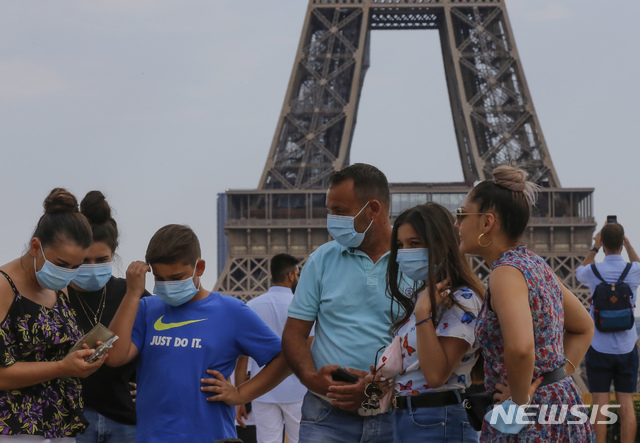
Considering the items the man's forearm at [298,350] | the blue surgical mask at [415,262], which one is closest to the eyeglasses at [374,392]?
the man's forearm at [298,350]

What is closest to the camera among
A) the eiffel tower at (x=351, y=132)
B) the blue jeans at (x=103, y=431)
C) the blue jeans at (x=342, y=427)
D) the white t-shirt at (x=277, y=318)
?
the blue jeans at (x=342, y=427)

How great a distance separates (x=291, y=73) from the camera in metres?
44.2

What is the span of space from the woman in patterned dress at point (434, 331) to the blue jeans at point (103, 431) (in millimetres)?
1694

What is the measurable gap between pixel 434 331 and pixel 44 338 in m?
1.88

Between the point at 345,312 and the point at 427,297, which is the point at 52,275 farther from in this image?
the point at 427,297

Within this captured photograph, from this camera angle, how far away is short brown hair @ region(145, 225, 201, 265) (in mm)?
5051

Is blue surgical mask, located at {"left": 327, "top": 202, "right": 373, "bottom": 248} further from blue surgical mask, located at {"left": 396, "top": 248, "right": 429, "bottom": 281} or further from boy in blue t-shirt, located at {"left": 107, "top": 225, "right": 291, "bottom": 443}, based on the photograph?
boy in blue t-shirt, located at {"left": 107, "top": 225, "right": 291, "bottom": 443}

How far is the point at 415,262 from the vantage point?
16.3 feet

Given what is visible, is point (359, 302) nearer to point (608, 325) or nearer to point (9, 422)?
point (9, 422)

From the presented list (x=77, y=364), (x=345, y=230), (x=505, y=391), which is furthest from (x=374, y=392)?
(x=77, y=364)

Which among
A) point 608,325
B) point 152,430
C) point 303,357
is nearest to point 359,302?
point 303,357

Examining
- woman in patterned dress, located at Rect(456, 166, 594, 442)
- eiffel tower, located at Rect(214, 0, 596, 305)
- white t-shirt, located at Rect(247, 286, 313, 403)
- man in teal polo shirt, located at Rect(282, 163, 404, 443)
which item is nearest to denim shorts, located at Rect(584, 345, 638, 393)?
white t-shirt, located at Rect(247, 286, 313, 403)

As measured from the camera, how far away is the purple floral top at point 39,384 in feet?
15.4

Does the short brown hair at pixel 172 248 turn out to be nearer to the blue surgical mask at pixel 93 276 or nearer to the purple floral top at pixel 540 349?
the blue surgical mask at pixel 93 276
